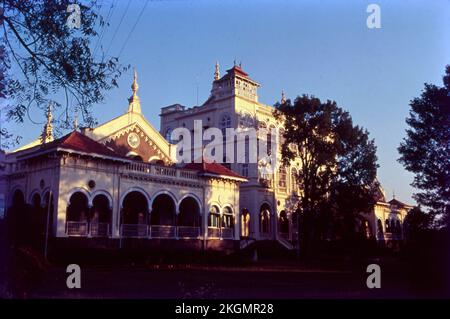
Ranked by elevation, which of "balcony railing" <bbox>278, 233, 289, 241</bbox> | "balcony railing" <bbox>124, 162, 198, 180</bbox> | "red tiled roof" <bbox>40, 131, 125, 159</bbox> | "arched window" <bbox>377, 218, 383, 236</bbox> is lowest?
"balcony railing" <bbox>278, 233, 289, 241</bbox>

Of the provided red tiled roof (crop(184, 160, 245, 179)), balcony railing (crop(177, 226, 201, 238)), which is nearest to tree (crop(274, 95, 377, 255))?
red tiled roof (crop(184, 160, 245, 179))

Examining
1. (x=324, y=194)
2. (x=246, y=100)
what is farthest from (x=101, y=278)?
(x=246, y=100)

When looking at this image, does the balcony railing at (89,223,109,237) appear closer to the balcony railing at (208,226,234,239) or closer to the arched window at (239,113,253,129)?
the balcony railing at (208,226,234,239)

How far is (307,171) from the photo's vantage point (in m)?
32.4

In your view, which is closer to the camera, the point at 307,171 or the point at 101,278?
the point at 101,278

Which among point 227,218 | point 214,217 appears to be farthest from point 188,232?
point 227,218

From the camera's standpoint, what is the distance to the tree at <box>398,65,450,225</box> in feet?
71.1

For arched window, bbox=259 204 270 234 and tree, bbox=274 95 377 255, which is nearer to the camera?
tree, bbox=274 95 377 255

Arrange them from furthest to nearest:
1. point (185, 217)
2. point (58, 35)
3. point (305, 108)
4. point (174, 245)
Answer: point (305, 108) → point (185, 217) → point (174, 245) → point (58, 35)

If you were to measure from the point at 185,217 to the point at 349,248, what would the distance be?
41.7ft

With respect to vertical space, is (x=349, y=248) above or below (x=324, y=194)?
below

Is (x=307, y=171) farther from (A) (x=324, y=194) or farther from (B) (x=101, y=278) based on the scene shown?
(B) (x=101, y=278)

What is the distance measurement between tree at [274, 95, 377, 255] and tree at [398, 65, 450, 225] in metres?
8.21

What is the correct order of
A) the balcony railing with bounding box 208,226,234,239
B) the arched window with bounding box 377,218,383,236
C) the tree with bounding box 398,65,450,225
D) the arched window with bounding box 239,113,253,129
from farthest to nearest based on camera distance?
1. the arched window with bounding box 377,218,383,236
2. the arched window with bounding box 239,113,253,129
3. the balcony railing with bounding box 208,226,234,239
4. the tree with bounding box 398,65,450,225
